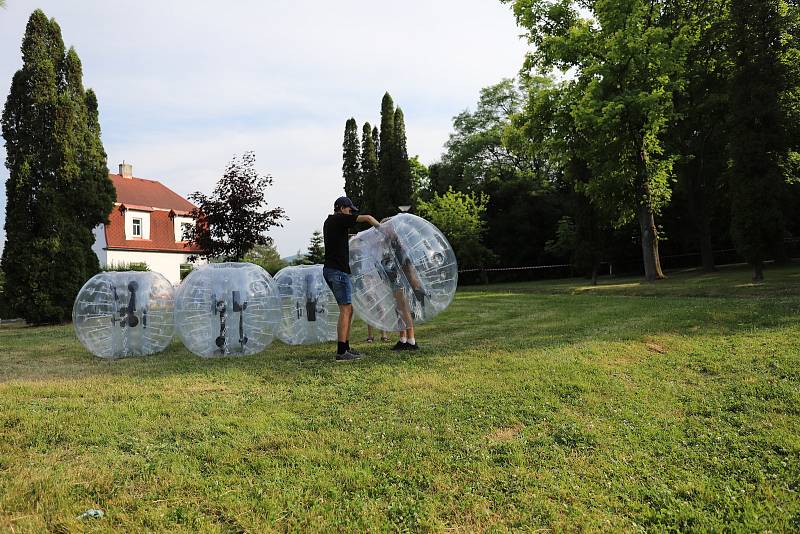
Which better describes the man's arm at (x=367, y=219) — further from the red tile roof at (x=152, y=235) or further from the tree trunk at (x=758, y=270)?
the red tile roof at (x=152, y=235)

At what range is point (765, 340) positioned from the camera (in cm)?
712

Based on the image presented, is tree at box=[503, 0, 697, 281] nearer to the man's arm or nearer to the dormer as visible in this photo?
the man's arm

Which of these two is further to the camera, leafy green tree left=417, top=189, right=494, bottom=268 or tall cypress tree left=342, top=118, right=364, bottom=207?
tall cypress tree left=342, top=118, right=364, bottom=207

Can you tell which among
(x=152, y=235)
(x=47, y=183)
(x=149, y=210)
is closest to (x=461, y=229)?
(x=47, y=183)

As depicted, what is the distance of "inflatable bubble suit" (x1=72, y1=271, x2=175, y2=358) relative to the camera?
8.67m

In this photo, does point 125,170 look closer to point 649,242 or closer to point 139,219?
point 139,219

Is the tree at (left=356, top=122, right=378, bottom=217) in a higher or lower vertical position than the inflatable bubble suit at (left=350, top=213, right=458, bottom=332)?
higher

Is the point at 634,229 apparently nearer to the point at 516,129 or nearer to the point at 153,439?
the point at 516,129

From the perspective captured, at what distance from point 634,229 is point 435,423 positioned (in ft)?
109

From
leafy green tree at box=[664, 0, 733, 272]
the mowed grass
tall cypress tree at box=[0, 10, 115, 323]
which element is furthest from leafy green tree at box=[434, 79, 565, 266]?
the mowed grass

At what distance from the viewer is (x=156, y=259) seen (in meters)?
41.2

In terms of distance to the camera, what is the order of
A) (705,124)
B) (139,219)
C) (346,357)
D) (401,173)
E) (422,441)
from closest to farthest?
(422,441) < (346,357) < (705,124) < (139,219) < (401,173)

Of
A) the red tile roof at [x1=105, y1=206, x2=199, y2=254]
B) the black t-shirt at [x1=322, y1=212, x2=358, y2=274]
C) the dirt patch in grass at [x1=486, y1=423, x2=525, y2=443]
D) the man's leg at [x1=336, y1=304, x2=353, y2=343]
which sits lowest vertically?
the dirt patch in grass at [x1=486, y1=423, x2=525, y2=443]

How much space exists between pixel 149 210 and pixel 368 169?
18.5 metres
